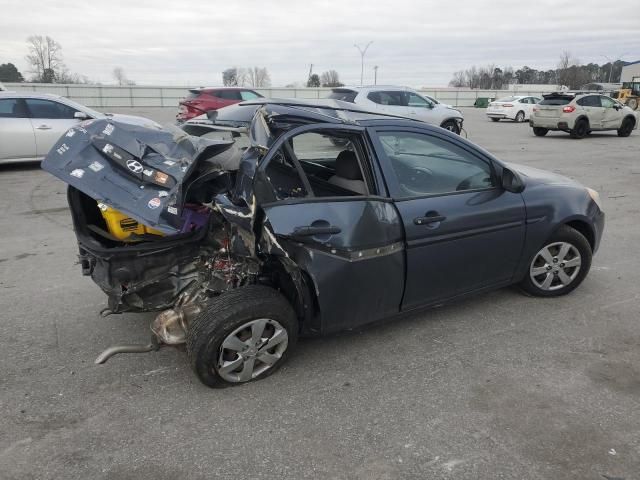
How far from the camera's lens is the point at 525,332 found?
3760 mm

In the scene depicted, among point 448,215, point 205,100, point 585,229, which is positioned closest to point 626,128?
point 205,100

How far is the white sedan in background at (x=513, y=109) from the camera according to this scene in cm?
2661

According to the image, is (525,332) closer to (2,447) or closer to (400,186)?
(400,186)

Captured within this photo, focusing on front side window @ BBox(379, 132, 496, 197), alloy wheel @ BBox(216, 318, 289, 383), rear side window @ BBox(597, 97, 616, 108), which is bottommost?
alloy wheel @ BBox(216, 318, 289, 383)

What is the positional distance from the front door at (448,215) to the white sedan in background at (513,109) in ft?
82.5

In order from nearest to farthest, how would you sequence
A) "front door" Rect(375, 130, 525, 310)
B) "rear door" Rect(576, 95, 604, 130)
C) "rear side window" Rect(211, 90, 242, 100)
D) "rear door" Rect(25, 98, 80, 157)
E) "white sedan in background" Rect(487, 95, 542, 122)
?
1. "front door" Rect(375, 130, 525, 310)
2. "rear door" Rect(25, 98, 80, 157)
3. "rear side window" Rect(211, 90, 242, 100)
4. "rear door" Rect(576, 95, 604, 130)
5. "white sedan in background" Rect(487, 95, 542, 122)

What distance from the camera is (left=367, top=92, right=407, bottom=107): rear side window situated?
15539mm

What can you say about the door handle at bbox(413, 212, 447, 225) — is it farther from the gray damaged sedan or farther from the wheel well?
the wheel well

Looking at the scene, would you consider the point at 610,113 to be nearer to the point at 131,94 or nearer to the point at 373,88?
the point at 373,88

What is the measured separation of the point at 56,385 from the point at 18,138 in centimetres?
861

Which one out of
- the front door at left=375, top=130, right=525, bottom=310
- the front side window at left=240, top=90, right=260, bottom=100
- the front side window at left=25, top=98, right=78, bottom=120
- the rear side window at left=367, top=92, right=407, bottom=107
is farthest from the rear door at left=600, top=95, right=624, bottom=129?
the front side window at left=25, top=98, right=78, bottom=120

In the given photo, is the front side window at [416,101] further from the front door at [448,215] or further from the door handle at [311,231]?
the door handle at [311,231]

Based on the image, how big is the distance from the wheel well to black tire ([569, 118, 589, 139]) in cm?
1493

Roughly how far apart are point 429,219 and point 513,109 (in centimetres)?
2606
